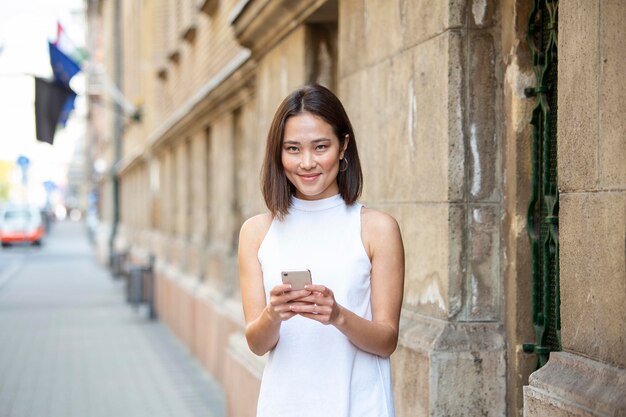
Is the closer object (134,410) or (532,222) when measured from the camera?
(532,222)

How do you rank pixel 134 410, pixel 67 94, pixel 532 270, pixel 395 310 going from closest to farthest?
pixel 395 310
pixel 532 270
pixel 134 410
pixel 67 94

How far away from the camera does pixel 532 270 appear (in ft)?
14.0

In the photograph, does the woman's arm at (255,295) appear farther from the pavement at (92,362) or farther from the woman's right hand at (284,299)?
the pavement at (92,362)

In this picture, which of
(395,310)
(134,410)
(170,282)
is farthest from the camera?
(170,282)

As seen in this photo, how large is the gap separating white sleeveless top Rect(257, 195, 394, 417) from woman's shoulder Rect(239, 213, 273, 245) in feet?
0.17

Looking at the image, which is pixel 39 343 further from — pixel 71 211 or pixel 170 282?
pixel 71 211

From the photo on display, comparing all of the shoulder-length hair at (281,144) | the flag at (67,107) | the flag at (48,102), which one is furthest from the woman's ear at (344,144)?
the flag at (67,107)

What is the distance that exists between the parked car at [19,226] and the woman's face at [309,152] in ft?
156

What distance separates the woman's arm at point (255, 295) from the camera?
9.29 ft

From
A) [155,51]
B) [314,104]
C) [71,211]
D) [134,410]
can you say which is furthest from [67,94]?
[71,211]

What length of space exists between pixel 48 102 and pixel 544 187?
47.6ft

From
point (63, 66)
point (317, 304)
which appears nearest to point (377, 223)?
point (317, 304)

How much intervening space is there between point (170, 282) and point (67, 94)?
433 cm

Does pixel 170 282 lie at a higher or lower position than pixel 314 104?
lower
